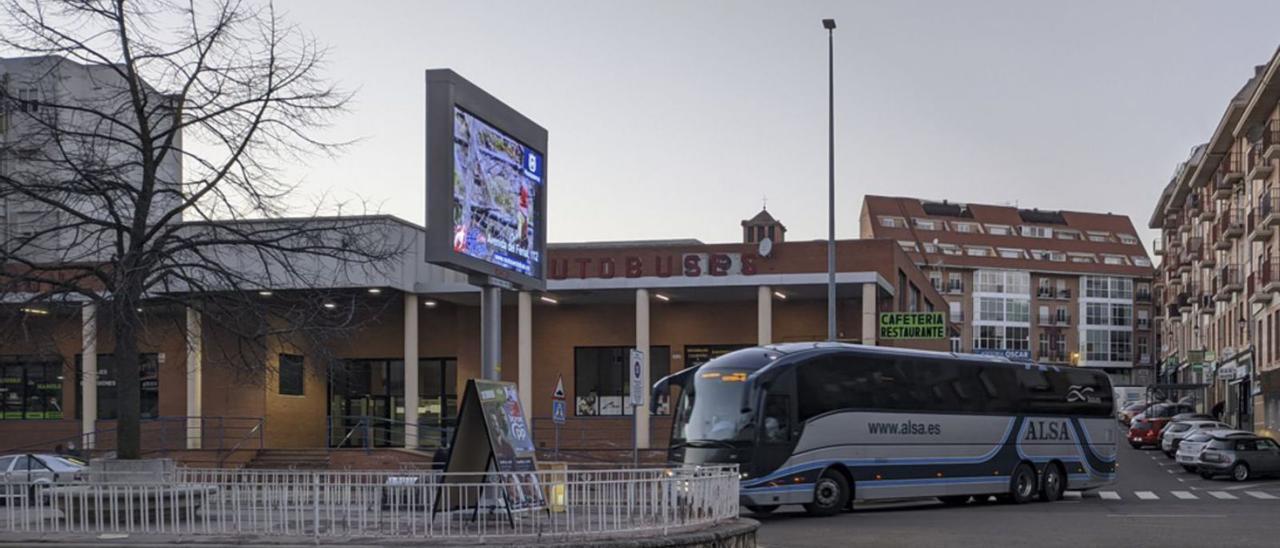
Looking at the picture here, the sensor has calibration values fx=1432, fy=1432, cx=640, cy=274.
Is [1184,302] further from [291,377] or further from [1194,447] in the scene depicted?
[291,377]

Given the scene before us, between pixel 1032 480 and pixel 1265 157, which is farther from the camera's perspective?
pixel 1265 157

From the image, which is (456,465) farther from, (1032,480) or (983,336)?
(983,336)

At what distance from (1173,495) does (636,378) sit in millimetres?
15508

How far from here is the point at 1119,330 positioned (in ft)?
437

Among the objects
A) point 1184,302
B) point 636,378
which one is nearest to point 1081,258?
point 1184,302

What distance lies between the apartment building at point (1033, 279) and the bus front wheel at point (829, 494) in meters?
99.5

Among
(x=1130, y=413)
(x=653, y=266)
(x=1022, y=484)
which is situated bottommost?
(x=1130, y=413)

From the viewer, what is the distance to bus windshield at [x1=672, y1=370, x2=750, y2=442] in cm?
2716

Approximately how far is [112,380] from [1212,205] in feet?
202

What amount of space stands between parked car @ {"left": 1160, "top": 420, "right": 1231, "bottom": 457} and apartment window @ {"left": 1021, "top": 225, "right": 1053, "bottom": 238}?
3121 inches

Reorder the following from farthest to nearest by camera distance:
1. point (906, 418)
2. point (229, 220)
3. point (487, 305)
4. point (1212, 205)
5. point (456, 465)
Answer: point (1212, 205)
point (906, 418)
point (229, 220)
point (487, 305)
point (456, 465)

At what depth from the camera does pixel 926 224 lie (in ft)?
430

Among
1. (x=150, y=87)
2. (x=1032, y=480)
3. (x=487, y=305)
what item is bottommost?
(x=1032, y=480)

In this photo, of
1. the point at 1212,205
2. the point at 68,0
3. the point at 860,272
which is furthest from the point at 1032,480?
the point at 1212,205
